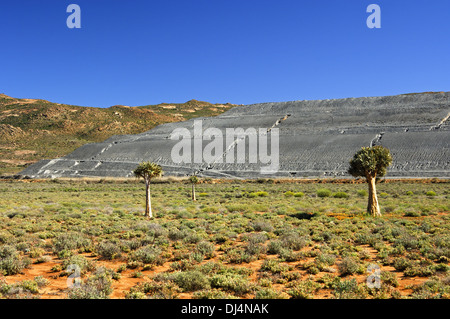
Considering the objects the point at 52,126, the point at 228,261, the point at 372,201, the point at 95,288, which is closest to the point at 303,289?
the point at 228,261

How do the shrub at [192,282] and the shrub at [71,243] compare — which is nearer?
the shrub at [192,282]

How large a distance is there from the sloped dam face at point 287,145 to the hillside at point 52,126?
18.9 meters

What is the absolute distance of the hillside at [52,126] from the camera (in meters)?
109

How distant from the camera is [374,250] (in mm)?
11422

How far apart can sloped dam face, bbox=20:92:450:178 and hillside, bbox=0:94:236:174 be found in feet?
62.1

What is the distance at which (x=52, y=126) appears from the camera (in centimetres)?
13500

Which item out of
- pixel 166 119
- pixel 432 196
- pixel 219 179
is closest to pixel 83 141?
pixel 166 119

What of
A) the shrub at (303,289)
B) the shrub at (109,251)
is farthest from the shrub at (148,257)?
the shrub at (303,289)

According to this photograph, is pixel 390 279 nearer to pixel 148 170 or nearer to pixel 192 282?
pixel 192 282

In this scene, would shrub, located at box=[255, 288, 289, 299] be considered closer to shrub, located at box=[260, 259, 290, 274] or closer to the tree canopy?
shrub, located at box=[260, 259, 290, 274]

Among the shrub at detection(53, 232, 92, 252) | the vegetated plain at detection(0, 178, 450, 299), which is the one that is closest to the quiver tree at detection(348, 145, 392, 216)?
the vegetated plain at detection(0, 178, 450, 299)

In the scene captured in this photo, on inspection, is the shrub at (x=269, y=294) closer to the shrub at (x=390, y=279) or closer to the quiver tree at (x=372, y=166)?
the shrub at (x=390, y=279)

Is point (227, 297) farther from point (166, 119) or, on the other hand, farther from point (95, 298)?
point (166, 119)

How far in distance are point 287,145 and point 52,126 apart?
100995 mm
